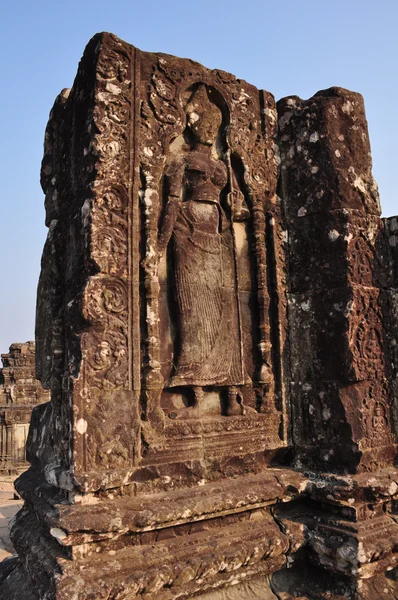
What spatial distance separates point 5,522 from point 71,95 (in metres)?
9.03

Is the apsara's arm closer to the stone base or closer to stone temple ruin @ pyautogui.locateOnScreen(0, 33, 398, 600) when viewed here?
stone temple ruin @ pyautogui.locateOnScreen(0, 33, 398, 600)

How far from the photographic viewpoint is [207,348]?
164 inches

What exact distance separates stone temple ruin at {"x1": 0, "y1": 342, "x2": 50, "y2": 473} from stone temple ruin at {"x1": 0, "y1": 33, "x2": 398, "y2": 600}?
46.9 ft

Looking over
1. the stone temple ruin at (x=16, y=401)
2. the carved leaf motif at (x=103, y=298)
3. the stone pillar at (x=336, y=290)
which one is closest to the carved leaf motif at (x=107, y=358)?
the carved leaf motif at (x=103, y=298)

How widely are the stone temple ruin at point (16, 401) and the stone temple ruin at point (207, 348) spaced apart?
562 inches

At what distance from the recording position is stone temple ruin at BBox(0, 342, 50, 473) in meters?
17.9

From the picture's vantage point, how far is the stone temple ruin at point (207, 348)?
3.45 meters

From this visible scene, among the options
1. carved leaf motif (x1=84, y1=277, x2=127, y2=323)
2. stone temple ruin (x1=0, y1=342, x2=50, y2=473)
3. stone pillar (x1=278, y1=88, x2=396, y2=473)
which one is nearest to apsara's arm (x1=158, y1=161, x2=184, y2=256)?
carved leaf motif (x1=84, y1=277, x2=127, y2=323)

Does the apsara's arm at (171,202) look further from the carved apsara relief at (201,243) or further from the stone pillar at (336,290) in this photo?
the stone pillar at (336,290)

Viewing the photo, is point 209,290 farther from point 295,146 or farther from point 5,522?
point 5,522

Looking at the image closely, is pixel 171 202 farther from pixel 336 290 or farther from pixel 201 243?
pixel 336 290

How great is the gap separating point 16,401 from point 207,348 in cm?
1632

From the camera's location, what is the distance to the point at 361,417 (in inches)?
167

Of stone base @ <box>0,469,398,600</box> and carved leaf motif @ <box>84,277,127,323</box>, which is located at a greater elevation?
carved leaf motif @ <box>84,277,127,323</box>
